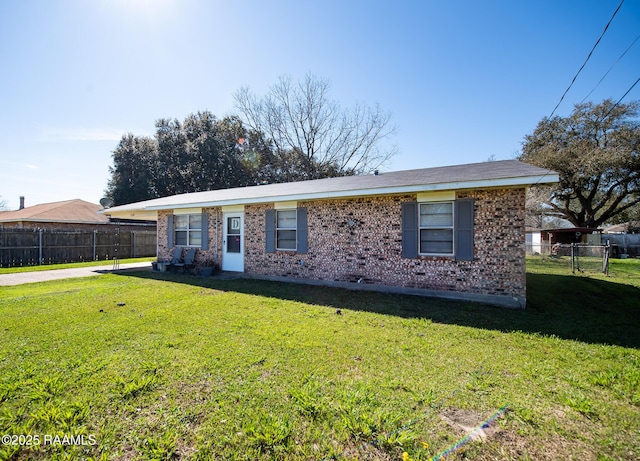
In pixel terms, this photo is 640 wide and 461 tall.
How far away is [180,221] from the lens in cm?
1280

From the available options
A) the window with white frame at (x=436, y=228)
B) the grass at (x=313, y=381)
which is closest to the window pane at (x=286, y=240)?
the grass at (x=313, y=381)

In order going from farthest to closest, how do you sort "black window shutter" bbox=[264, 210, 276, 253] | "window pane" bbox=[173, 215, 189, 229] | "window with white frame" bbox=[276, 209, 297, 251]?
1. "window pane" bbox=[173, 215, 189, 229]
2. "black window shutter" bbox=[264, 210, 276, 253]
3. "window with white frame" bbox=[276, 209, 297, 251]

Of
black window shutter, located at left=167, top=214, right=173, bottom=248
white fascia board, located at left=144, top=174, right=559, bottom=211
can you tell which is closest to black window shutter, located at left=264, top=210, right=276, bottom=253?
white fascia board, located at left=144, top=174, right=559, bottom=211

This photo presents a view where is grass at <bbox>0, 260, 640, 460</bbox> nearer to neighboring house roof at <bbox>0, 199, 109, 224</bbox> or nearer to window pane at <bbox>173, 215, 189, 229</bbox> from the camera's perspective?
window pane at <bbox>173, 215, 189, 229</bbox>

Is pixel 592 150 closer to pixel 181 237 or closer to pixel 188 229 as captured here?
pixel 188 229

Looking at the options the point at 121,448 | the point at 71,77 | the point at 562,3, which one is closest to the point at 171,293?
the point at 121,448

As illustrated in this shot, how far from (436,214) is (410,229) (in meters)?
0.73

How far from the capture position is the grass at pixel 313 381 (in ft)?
7.68

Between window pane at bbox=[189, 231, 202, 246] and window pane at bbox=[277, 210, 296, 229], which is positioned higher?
window pane at bbox=[277, 210, 296, 229]

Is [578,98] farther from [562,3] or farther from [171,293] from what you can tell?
[171,293]

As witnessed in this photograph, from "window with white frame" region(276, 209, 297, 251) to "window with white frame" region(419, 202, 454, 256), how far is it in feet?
13.0

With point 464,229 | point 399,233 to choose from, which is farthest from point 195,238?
point 464,229

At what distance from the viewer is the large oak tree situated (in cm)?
2153

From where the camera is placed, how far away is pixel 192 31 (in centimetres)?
945
